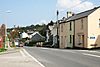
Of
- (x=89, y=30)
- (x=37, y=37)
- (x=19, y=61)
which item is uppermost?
(x=37, y=37)

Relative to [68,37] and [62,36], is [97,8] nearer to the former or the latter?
[68,37]

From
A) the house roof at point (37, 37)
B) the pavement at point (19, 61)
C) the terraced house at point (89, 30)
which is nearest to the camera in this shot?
the pavement at point (19, 61)

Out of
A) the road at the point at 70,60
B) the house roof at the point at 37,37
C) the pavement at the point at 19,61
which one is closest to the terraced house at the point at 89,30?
the road at the point at 70,60

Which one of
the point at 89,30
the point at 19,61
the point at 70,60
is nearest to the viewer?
the point at 70,60

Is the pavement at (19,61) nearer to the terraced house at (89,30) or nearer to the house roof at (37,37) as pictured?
the terraced house at (89,30)

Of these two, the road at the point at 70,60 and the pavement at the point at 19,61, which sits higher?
the road at the point at 70,60

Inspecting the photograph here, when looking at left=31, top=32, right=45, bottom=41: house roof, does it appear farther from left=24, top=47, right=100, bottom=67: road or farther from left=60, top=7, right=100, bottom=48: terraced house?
left=24, top=47, right=100, bottom=67: road

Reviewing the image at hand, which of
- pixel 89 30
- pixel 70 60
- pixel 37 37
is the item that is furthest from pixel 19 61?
pixel 37 37

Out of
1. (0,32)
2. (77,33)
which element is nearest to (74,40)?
(77,33)

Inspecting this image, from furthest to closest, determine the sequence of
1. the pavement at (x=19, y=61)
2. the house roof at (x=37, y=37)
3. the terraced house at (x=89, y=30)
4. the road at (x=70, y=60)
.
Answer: the house roof at (x=37, y=37)
the terraced house at (x=89, y=30)
the pavement at (x=19, y=61)
the road at (x=70, y=60)

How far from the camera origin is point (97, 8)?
5606 centimetres

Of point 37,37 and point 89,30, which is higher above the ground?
point 37,37

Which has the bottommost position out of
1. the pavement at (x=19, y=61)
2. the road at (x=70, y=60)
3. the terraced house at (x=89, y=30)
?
the pavement at (x=19, y=61)

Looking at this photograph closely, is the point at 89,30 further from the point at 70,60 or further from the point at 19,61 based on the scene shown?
the point at 19,61
